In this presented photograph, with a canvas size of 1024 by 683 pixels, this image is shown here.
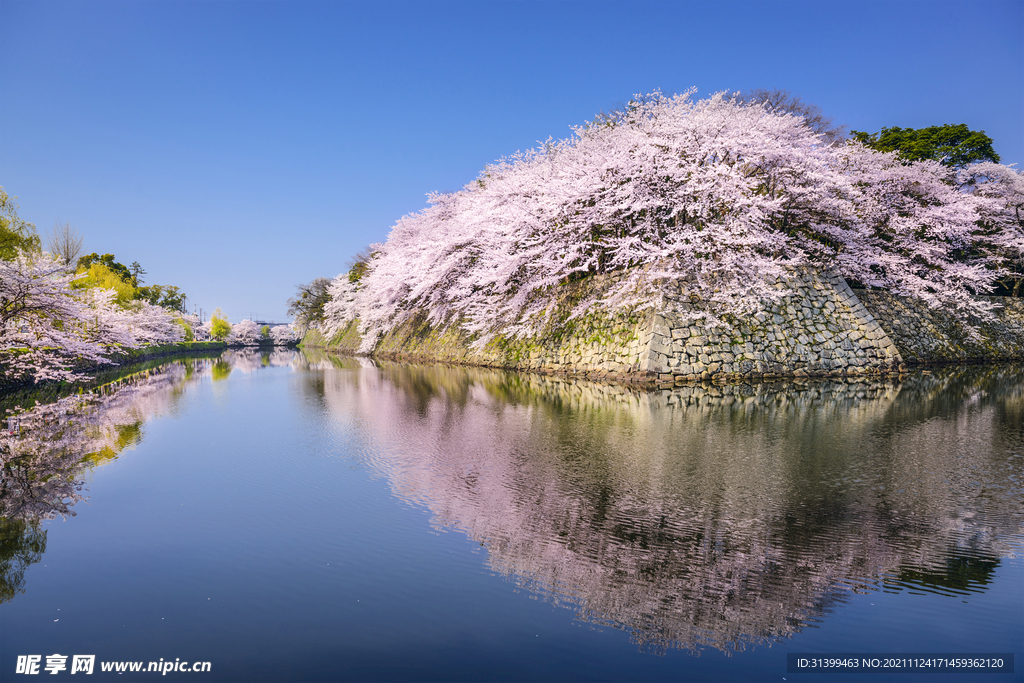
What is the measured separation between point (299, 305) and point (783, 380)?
236 feet

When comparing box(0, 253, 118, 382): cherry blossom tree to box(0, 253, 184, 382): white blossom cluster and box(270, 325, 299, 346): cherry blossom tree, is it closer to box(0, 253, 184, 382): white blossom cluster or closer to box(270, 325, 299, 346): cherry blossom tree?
box(0, 253, 184, 382): white blossom cluster

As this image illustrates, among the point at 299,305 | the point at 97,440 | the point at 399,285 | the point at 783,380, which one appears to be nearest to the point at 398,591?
the point at 97,440

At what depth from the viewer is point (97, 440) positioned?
32.4ft

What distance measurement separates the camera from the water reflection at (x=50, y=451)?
503 centimetres

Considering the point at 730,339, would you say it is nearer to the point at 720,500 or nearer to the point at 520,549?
the point at 720,500

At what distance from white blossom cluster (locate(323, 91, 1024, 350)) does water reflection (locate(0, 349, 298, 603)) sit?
13.3m

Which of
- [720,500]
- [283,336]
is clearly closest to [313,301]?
[283,336]

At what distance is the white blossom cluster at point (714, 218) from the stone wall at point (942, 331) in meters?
0.88

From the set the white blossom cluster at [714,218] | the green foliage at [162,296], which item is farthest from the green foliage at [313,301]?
the white blossom cluster at [714,218]

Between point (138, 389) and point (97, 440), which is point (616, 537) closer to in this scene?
point (97, 440)

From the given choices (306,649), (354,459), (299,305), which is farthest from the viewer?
(299,305)

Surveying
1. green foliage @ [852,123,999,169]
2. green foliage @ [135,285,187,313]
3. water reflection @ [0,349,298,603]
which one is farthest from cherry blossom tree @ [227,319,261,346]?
green foliage @ [852,123,999,169]

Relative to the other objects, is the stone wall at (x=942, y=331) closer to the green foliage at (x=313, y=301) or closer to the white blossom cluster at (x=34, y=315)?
the white blossom cluster at (x=34, y=315)

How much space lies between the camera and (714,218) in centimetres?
1894
